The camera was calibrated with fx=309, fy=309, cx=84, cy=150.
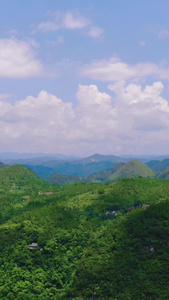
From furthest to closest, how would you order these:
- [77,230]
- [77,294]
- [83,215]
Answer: [83,215], [77,230], [77,294]

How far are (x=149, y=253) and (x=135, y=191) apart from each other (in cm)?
5606

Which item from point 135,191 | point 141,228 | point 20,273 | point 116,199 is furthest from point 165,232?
point 135,191

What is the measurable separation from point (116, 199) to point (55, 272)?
144ft

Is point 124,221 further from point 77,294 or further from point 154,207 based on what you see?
point 77,294

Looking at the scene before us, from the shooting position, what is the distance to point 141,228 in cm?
6350

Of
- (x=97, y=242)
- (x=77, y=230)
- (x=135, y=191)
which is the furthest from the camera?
(x=135, y=191)

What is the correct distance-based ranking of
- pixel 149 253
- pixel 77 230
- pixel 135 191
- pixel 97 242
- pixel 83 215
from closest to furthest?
pixel 149 253 → pixel 97 242 → pixel 77 230 → pixel 83 215 → pixel 135 191

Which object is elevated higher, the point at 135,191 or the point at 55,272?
the point at 135,191

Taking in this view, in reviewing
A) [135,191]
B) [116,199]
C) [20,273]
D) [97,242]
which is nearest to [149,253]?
[97,242]

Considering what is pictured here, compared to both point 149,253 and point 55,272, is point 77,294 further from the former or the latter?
point 149,253

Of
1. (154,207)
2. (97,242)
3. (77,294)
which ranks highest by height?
(154,207)

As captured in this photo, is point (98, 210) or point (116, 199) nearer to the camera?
point (98, 210)

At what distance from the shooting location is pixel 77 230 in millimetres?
75562

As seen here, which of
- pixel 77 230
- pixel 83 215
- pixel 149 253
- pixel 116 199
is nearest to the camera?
pixel 149 253
